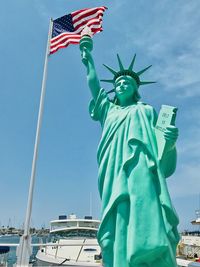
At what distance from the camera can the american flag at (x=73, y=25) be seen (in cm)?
896

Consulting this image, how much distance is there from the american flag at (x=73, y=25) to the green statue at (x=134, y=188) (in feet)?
14.8

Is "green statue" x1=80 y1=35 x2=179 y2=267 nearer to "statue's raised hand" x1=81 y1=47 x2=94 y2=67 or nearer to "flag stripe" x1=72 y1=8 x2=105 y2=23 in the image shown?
"statue's raised hand" x1=81 y1=47 x2=94 y2=67

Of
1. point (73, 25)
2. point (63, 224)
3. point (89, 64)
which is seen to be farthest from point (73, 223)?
point (89, 64)

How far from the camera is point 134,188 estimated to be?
4047 millimetres

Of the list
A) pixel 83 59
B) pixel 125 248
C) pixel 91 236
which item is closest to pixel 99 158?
pixel 125 248

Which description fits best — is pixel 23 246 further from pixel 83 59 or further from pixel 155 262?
pixel 83 59

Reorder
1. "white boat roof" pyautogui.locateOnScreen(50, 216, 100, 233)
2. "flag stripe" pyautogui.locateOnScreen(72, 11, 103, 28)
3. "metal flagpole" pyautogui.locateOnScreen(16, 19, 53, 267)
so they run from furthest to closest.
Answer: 1. "white boat roof" pyautogui.locateOnScreen(50, 216, 100, 233)
2. "flag stripe" pyautogui.locateOnScreen(72, 11, 103, 28)
3. "metal flagpole" pyautogui.locateOnScreen(16, 19, 53, 267)

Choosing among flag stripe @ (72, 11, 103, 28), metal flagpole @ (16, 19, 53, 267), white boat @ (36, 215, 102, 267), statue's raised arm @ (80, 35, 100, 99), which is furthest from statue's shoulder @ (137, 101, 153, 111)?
white boat @ (36, 215, 102, 267)

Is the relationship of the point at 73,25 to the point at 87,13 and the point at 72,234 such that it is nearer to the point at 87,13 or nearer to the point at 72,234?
the point at 87,13

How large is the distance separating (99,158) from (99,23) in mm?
5453

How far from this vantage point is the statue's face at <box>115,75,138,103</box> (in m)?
5.23

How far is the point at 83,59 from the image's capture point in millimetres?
5551

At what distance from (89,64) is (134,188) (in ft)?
8.57

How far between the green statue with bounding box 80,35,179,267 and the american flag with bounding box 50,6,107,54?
4496 mm
